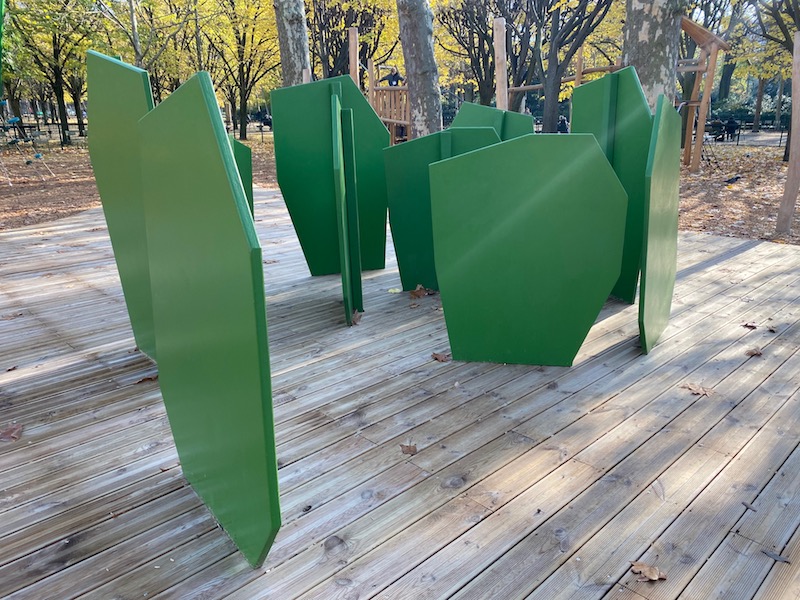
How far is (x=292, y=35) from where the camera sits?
11117 millimetres

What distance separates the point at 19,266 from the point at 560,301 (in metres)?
5.80

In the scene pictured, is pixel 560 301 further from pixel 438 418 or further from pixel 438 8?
pixel 438 8

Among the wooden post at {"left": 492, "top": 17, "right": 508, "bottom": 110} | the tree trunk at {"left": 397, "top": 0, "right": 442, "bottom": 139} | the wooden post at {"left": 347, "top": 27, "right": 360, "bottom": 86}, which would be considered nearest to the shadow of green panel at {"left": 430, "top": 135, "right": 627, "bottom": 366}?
the tree trunk at {"left": 397, "top": 0, "right": 442, "bottom": 139}

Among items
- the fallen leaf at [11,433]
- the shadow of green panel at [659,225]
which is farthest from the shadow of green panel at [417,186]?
the fallen leaf at [11,433]

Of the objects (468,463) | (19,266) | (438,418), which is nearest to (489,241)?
(438,418)

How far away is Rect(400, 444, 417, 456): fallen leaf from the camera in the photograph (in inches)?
112

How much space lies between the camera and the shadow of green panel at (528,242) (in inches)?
141

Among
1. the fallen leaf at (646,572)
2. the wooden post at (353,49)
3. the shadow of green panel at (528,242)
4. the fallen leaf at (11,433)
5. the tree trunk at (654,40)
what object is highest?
the wooden post at (353,49)

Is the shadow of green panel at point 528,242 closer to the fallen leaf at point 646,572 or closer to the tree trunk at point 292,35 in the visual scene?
the fallen leaf at point 646,572

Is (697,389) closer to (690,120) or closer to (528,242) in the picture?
(528,242)

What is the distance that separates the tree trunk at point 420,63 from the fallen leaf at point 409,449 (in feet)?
24.8

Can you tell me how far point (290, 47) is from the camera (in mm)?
11117

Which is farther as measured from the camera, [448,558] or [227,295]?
[448,558]

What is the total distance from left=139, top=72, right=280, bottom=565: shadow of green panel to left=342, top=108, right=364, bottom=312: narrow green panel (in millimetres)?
2430
